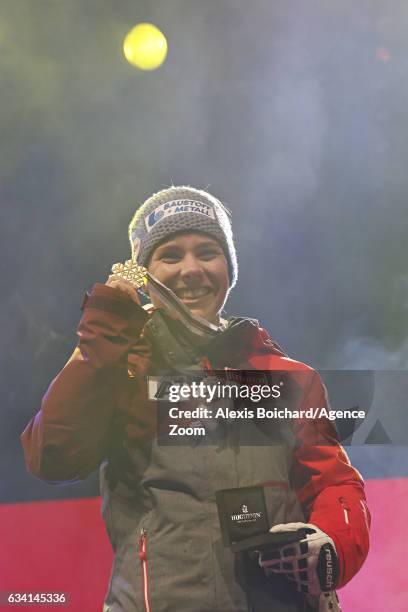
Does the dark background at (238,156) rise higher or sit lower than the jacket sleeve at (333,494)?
higher

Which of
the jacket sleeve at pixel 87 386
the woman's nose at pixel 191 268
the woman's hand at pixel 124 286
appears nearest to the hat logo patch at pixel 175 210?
the woman's nose at pixel 191 268

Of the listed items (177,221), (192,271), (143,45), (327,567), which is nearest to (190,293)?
(192,271)

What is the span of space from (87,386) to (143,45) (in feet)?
3.75

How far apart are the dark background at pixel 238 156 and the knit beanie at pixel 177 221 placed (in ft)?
0.42

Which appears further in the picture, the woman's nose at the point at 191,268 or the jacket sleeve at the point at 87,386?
the woman's nose at the point at 191,268

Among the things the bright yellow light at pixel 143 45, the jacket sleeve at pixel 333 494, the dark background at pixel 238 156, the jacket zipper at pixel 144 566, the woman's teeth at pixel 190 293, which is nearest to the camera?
the jacket zipper at pixel 144 566

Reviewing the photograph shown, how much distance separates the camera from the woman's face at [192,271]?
1499 mm

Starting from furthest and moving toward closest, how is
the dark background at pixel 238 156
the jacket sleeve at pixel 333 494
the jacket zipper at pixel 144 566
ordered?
the dark background at pixel 238 156 < the jacket sleeve at pixel 333 494 < the jacket zipper at pixel 144 566

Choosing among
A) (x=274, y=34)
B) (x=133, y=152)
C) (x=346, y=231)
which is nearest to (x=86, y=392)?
(x=133, y=152)

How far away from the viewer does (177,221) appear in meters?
1.51

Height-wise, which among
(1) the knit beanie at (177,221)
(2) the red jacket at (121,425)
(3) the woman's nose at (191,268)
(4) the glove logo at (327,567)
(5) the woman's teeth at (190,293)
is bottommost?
(4) the glove logo at (327,567)

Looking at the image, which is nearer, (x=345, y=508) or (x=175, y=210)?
(x=345, y=508)

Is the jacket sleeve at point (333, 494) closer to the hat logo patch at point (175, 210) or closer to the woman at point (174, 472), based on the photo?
the woman at point (174, 472)

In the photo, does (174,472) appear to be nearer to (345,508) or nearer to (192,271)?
(345,508)
